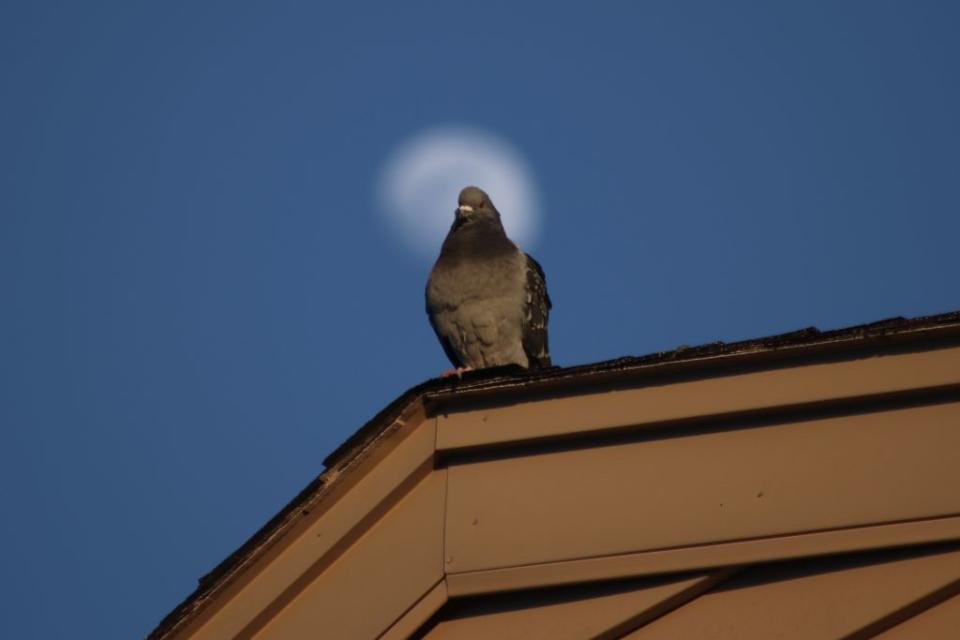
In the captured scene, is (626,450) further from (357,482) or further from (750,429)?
(357,482)

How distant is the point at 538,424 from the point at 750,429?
59 cm

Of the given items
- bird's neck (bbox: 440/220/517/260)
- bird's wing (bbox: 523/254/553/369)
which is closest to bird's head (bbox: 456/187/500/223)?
bird's neck (bbox: 440/220/517/260)

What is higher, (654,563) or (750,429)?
(750,429)

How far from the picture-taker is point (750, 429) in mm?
3512

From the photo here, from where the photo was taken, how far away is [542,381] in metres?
3.67

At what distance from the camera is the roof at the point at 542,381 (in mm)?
3453

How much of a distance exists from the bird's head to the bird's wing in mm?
779

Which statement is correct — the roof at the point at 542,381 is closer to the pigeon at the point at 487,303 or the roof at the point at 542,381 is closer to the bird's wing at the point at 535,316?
the pigeon at the point at 487,303

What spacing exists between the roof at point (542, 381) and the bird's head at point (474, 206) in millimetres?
5617

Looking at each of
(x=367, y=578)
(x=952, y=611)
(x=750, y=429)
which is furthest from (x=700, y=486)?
(x=367, y=578)

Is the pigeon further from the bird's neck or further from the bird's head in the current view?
the bird's head

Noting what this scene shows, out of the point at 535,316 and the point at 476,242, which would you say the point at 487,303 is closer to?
the point at 535,316

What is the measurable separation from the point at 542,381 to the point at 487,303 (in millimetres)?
4807

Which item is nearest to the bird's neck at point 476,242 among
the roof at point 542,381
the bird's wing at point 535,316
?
the bird's wing at point 535,316
